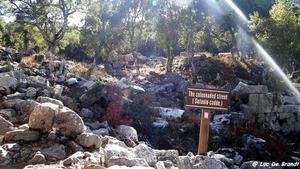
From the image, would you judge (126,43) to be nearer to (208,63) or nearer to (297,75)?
(208,63)

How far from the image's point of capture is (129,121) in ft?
34.7

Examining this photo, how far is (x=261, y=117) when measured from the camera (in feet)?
50.5

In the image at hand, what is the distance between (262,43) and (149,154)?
12124 millimetres

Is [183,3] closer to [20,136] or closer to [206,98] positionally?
[206,98]

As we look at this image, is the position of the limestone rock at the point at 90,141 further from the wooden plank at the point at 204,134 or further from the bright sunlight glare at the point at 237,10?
the bright sunlight glare at the point at 237,10

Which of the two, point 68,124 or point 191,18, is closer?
point 68,124

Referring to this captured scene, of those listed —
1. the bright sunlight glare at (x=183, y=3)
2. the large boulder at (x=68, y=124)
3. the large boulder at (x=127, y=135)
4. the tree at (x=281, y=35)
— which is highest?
the bright sunlight glare at (x=183, y=3)

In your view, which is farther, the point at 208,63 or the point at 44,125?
the point at 208,63

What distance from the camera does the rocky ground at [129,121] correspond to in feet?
21.3

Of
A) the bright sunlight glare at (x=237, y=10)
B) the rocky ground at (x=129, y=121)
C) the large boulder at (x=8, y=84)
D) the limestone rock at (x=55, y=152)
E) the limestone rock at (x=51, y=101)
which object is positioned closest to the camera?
the limestone rock at (x=55, y=152)

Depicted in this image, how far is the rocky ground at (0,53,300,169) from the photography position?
6484 mm

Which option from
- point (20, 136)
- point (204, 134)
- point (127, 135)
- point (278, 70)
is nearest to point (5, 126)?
point (20, 136)

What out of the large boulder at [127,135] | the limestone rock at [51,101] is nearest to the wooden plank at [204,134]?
the large boulder at [127,135]

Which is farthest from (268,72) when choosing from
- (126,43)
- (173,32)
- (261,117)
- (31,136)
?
(31,136)
